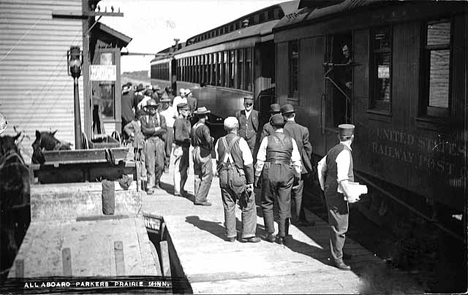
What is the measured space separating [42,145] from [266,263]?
5.31 metres

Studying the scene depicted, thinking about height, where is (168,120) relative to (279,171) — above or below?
above

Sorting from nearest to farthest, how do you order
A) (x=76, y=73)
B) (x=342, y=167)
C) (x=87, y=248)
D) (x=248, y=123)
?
1. (x=342, y=167)
2. (x=87, y=248)
3. (x=248, y=123)
4. (x=76, y=73)

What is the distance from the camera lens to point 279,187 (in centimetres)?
724

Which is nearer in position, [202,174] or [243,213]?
[243,213]

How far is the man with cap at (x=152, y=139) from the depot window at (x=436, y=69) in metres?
5.68

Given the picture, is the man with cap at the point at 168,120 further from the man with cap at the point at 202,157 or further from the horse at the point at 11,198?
the horse at the point at 11,198

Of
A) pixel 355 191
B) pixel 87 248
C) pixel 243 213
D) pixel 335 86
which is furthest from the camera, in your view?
pixel 335 86

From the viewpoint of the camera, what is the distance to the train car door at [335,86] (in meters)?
8.76

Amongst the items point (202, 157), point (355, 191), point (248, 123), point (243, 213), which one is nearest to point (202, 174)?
point (202, 157)

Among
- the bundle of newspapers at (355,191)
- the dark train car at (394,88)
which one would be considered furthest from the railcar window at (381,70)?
the bundle of newspapers at (355,191)

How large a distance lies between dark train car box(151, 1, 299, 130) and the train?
1.14 m

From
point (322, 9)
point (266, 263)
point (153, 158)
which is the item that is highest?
point (322, 9)

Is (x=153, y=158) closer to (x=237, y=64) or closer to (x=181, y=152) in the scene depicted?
(x=181, y=152)

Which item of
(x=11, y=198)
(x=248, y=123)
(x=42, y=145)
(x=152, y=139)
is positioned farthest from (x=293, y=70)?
(x=11, y=198)
